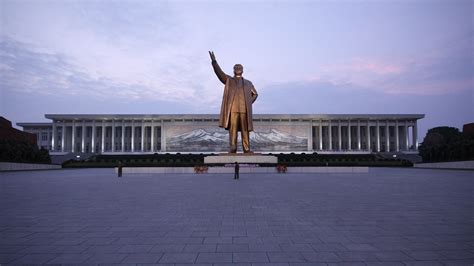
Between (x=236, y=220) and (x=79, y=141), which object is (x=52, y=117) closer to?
(x=79, y=141)

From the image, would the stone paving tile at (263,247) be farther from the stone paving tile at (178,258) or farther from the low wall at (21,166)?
the low wall at (21,166)

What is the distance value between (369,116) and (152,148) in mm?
34344

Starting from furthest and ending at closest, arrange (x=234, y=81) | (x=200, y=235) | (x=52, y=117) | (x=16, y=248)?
(x=52, y=117) → (x=234, y=81) → (x=200, y=235) → (x=16, y=248)

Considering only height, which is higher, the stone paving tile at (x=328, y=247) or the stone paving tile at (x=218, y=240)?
the stone paving tile at (x=328, y=247)

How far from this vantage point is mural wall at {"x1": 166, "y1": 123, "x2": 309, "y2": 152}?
5194 cm

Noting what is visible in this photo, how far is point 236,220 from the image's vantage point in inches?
204

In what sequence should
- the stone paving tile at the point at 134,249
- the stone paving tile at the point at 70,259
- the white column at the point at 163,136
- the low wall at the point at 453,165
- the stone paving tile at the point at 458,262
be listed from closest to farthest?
the stone paving tile at the point at 458,262 → the stone paving tile at the point at 70,259 → the stone paving tile at the point at 134,249 → the low wall at the point at 453,165 → the white column at the point at 163,136

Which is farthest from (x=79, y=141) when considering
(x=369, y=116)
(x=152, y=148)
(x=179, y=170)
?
(x=369, y=116)

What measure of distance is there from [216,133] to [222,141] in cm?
150

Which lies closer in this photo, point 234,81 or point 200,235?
point 200,235

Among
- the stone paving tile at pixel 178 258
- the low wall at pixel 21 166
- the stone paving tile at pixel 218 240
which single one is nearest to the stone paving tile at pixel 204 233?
the stone paving tile at pixel 218 240

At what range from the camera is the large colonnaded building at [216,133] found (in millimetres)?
52500

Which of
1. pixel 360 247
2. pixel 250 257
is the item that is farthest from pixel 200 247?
pixel 360 247

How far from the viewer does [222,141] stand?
52.0 meters
